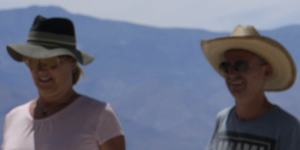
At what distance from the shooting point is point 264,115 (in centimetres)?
318

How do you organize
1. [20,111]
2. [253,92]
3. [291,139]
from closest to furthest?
1. [291,139]
2. [253,92]
3. [20,111]

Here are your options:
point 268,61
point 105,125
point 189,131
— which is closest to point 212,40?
point 268,61

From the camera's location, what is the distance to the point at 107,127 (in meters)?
3.14

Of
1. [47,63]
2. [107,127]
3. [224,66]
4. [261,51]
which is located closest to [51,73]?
[47,63]

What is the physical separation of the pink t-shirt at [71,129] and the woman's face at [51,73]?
90 millimetres

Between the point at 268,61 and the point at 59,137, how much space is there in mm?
775

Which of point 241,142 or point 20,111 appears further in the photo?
point 20,111

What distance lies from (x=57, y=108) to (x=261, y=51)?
73 centimetres

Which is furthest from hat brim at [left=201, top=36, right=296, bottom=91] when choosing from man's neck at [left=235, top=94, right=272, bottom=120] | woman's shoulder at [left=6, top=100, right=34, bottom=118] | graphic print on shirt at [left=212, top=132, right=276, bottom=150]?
woman's shoulder at [left=6, top=100, right=34, bottom=118]

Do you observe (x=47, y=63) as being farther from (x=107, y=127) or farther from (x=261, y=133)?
(x=261, y=133)

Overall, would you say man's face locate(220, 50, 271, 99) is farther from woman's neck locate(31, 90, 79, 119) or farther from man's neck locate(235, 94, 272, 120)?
woman's neck locate(31, 90, 79, 119)

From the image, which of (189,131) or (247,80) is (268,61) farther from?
(189,131)

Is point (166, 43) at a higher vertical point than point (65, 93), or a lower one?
lower

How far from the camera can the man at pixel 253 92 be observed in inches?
123
